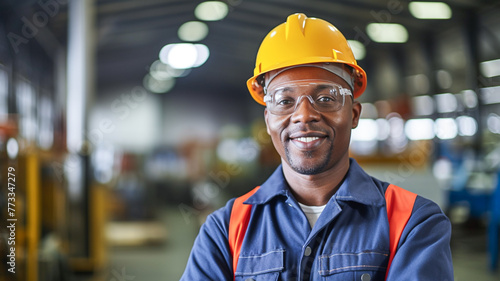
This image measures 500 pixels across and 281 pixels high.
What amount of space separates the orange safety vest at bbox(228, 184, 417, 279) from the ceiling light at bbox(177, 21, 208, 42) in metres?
4.84

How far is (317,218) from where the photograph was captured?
62.1 inches

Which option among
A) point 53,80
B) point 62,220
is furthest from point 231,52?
point 53,80

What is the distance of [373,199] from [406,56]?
9.04m

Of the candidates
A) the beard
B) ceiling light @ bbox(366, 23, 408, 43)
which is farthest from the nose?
ceiling light @ bbox(366, 23, 408, 43)

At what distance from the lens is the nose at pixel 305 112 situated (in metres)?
1.50

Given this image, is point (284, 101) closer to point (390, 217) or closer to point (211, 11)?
point (390, 217)

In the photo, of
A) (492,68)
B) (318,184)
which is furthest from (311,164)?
(492,68)

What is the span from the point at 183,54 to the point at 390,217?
30.2 ft

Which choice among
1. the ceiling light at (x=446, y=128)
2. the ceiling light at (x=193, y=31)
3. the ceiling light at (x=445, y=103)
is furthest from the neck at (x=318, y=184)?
the ceiling light at (x=445, y=103)

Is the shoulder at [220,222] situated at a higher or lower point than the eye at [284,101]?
lower

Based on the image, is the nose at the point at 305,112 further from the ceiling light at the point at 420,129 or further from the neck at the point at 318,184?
the ceiling light at the point at 420,129

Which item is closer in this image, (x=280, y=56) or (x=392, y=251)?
(x=392, y=251)

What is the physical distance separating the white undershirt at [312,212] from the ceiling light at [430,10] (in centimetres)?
515

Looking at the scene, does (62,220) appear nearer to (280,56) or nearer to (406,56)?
(280,56)
